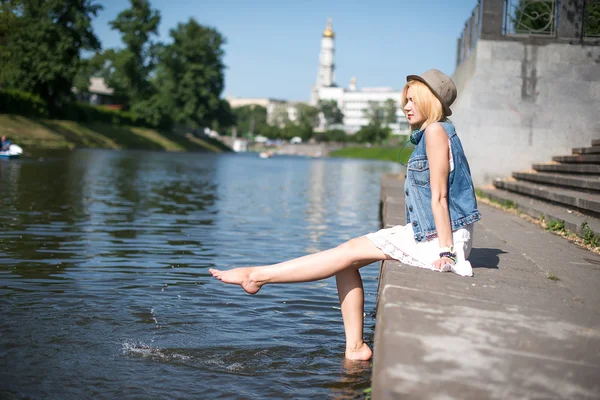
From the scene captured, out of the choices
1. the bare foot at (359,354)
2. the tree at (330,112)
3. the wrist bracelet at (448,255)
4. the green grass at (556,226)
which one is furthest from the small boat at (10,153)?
the tree at (330,112)

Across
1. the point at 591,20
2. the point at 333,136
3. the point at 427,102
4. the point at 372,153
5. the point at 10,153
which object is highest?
the point at 591,20

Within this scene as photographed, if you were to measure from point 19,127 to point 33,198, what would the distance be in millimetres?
35110

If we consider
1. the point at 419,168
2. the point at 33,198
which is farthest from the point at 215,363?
the point at 33,198

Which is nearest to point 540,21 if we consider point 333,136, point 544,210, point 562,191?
point 562,191

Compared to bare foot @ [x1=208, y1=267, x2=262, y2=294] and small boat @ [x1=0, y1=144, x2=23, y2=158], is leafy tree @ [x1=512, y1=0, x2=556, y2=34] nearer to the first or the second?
bare foot @ [x1=208, y1=267, x2=262, y2=294]

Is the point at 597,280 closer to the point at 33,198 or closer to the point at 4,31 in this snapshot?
the point at 33,198

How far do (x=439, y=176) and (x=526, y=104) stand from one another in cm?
1138

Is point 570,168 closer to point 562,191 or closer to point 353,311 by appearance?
point 562,191

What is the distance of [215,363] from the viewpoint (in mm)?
4449

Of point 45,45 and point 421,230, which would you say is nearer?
point 421,230

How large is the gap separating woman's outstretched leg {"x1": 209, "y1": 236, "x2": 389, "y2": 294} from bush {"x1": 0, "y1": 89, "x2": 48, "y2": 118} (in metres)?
49.5

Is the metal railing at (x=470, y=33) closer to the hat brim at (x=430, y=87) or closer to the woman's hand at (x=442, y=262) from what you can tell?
the hat brim at (x=430, y=87)

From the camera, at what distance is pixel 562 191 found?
35.7 feet

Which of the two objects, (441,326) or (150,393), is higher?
(441,326)
